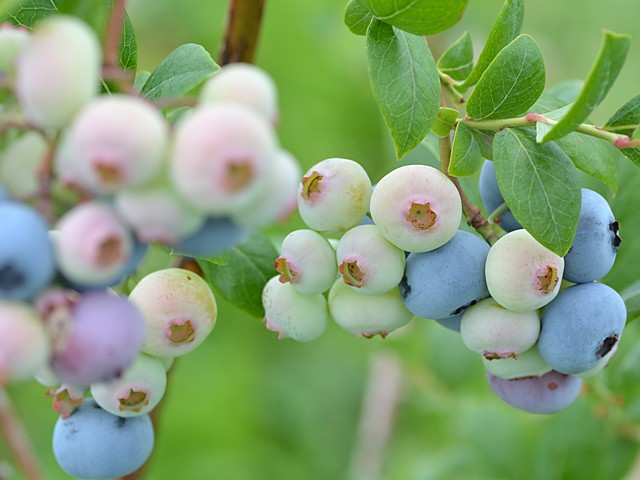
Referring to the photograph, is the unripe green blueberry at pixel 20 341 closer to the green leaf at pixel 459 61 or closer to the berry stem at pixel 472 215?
the berry stem at pixel 472 215

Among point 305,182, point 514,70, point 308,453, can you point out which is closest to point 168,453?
point 308,453

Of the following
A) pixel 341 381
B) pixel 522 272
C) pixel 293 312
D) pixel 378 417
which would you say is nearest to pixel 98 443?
pixel 293 312

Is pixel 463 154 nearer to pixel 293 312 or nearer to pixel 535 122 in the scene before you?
pixel 535 122

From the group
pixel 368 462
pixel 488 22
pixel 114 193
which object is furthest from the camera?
pixel 368 462

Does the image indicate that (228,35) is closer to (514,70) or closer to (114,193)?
(514,70)

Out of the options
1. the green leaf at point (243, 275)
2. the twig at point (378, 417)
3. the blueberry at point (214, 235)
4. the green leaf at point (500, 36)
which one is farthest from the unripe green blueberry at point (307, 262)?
the twig at point (378, 417)

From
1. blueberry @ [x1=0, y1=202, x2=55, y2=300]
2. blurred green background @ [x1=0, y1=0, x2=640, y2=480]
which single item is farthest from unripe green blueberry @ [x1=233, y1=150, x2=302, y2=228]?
blurred green background @ [x1=0, y1=0, x2=640, y2=480]

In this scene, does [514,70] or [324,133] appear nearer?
[514,70]
